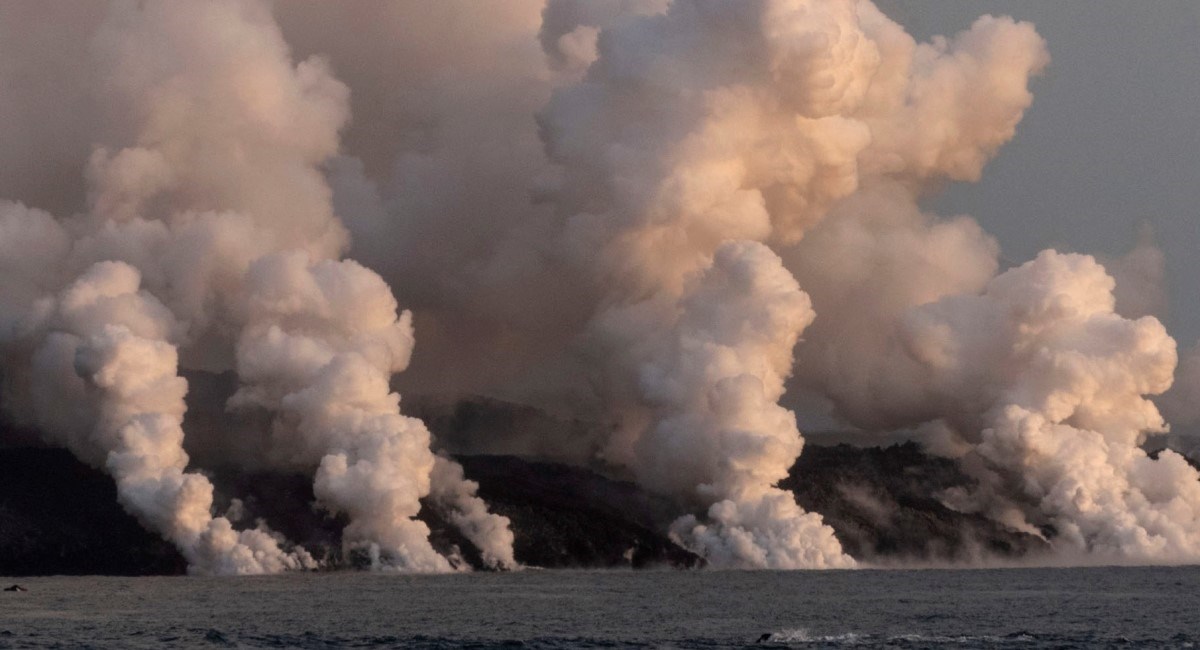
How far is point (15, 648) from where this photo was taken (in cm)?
15838

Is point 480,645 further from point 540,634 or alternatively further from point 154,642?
point 154,642

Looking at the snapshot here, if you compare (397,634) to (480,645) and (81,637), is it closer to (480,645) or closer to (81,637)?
(480,645)

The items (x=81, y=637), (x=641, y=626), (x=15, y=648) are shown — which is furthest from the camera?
(x=641, y=626)

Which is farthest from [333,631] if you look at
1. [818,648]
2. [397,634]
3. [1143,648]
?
[1143,648]

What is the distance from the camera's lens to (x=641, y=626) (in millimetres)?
189750

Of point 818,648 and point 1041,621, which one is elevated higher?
point 1041,621

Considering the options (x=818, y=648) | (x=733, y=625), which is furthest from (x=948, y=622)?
(x=818, y=648)

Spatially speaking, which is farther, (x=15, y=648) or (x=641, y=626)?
(x=641, y=626)

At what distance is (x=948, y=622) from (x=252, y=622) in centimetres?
7656

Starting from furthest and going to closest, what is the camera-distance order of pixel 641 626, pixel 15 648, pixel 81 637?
pixel 641 626, pixel 81 637, pixel 15 648

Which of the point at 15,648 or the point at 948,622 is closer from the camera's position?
the point at 15,648

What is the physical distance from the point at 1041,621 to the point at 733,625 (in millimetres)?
36069

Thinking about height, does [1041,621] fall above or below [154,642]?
above

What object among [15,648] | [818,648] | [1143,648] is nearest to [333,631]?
[15,648]
